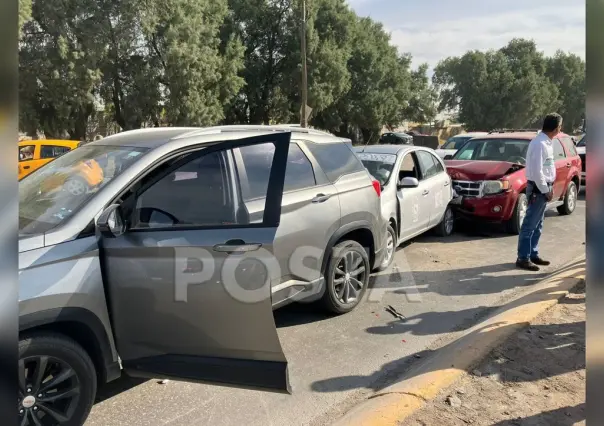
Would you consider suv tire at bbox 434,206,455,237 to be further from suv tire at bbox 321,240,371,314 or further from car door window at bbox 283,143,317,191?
car door window at bbox 283,143,317,191

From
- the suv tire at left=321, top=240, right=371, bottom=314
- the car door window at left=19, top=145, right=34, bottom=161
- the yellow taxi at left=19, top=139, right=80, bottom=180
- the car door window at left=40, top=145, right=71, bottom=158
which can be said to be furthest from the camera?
the car door window at left=40, top=145, right=71, bottom=158

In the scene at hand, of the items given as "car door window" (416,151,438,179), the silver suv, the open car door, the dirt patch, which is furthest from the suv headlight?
the open car door

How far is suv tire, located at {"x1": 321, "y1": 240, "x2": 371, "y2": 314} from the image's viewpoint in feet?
16.0

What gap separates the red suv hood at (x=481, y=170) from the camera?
8.66m

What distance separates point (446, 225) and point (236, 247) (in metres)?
6.54

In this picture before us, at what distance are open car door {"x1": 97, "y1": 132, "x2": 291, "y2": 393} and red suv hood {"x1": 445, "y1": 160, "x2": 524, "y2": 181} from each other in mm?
6606

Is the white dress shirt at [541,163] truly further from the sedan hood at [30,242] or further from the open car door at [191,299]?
the sedan hood at [30,242]

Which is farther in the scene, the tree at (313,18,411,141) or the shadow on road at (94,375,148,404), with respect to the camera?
the tree at (313,18,411,141)

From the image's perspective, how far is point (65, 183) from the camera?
3439 millimetres

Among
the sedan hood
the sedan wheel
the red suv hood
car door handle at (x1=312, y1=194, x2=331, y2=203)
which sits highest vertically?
the red suv hood

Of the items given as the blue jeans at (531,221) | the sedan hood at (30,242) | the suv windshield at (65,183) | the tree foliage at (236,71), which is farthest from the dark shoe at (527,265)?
the tree foliage at (236,71)

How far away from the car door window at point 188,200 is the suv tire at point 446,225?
241 inches

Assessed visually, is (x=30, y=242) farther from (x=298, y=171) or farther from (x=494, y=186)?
(x=494, y=186)

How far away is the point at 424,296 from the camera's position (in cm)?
579
